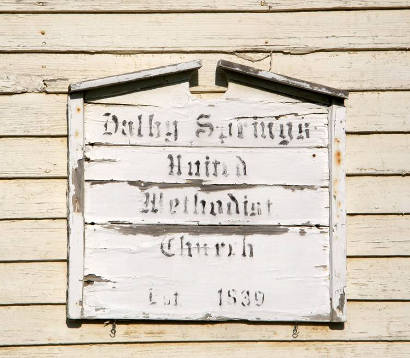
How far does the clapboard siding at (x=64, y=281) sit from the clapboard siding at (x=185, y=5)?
3.94 feet

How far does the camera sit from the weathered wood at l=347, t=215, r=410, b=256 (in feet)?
9.18

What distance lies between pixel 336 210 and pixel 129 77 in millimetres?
1124

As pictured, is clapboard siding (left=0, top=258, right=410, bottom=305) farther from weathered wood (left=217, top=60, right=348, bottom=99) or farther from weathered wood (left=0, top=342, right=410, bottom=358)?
weathered wood (left=217, top=60, right=348, bottom=99)

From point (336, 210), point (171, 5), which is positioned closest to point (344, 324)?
point (336, 210)

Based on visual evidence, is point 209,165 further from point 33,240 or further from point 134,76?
point 33,240

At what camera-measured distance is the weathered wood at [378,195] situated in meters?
2.81

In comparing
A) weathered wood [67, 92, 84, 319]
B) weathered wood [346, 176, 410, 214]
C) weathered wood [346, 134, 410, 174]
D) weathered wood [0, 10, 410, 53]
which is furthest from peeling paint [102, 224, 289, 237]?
→ weathered wood [0, 10, 410, 53]

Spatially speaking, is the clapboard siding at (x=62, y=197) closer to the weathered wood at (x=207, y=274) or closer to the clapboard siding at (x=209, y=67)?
the weathered wood at (x=207, y=274)

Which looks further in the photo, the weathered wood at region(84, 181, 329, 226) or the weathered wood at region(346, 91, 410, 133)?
the weathered wood at region(346, 91, 410, 133)

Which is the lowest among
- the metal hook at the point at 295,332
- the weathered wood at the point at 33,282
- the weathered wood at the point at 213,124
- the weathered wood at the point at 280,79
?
the metal hook at the point at 295,332

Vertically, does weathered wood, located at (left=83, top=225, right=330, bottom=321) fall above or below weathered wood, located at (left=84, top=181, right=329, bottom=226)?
below

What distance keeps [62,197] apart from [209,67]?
3.02 ft

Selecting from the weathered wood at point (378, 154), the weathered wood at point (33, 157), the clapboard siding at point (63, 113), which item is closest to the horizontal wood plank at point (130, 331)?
the weathered wood at point (33, 157)

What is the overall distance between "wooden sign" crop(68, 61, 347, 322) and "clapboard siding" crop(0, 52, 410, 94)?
4.1 inches
